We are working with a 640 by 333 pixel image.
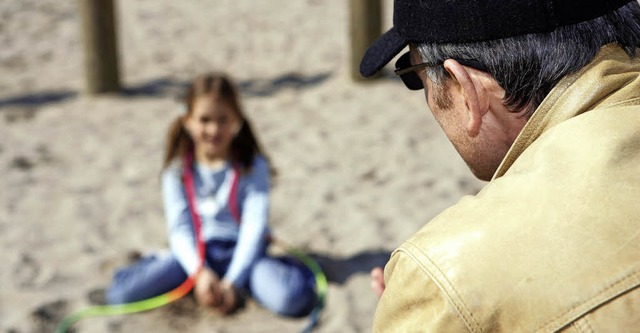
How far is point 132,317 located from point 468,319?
2.79 meters

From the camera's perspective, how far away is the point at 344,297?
12.4 feet

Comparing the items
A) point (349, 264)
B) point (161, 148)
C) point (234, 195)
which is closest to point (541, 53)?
point (234, 195)

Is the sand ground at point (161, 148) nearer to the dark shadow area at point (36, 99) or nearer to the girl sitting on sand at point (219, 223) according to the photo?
the dark shadow area at point (36, 99)

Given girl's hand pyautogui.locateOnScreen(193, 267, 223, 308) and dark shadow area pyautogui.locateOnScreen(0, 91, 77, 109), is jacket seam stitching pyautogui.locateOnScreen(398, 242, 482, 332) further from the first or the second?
dark shadow area pyautogui.locateOnScreen(0, 91, 77, 109)

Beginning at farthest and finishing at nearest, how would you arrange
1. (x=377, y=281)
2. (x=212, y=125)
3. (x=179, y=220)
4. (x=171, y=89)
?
(x=171, y=89) < (x=179, y=220) < (x=212, y=125) < (x=377, y=281)

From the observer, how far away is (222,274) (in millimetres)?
3896

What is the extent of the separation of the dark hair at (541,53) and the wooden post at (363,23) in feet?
15.8

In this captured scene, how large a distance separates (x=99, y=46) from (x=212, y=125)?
2.61 meters

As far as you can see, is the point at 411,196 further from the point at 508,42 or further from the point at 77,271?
the point at 508,42

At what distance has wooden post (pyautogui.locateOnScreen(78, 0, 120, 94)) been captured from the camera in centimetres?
597

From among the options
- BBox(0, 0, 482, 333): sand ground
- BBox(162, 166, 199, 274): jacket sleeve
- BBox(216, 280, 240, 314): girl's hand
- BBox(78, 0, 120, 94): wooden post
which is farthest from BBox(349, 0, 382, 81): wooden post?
BBox(216, 280, 240, 314): girl's hand

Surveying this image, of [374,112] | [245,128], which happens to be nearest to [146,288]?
[245,128]

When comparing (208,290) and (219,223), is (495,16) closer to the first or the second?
(208,290)

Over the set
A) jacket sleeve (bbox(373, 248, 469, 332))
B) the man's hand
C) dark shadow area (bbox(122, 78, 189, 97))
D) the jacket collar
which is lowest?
dark shadow area (bbox(122, 78, 189, 97))
